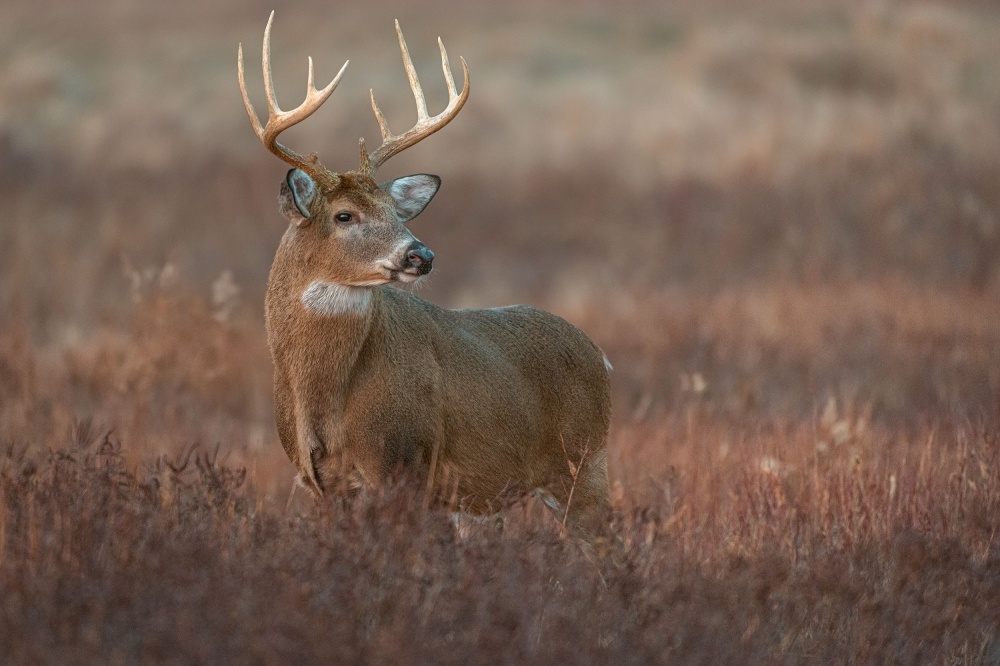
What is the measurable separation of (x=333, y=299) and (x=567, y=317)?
10.7m

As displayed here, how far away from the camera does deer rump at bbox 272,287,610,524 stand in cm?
676

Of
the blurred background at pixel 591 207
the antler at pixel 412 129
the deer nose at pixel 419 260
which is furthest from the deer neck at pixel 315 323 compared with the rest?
the blurred background at pixel 591 207

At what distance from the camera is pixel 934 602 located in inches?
252

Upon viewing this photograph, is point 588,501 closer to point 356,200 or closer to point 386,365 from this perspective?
point 386,365

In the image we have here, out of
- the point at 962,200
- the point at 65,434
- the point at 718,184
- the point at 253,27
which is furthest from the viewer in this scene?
the point at 253,27

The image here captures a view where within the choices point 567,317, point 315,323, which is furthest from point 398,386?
point 567,317

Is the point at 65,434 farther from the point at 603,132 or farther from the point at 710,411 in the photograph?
the point at 603,132

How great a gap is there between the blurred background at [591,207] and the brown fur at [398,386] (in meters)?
2.12

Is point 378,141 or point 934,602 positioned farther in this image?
point 378,141

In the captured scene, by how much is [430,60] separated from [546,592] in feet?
104

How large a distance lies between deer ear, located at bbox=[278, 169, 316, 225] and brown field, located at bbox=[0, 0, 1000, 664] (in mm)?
1282

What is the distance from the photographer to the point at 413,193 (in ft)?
25.2

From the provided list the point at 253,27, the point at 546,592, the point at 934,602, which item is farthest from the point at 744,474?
the point at 253,27

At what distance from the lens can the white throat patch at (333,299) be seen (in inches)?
276
